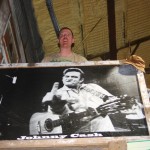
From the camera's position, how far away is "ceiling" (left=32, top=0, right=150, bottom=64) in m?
6.71

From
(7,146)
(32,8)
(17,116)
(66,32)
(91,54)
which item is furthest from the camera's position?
(91,54)

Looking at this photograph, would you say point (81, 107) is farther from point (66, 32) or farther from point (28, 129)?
point (66, 32)

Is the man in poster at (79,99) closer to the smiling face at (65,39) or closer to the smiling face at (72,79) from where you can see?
the smiling face at (72,79)

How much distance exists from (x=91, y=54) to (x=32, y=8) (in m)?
2.03

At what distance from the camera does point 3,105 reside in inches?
116

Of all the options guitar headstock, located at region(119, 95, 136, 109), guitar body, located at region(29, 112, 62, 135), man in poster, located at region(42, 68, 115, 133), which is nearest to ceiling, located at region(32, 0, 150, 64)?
man in poster, located at region(42, 68, 115, 133)

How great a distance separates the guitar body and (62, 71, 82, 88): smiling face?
0.45 m

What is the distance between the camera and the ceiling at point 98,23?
22.0ft

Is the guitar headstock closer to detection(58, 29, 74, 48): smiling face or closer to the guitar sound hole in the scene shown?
the guitar sound hole

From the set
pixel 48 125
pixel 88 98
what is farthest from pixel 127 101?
pixel 48 125

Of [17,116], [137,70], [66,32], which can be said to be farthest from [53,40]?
[17,116]

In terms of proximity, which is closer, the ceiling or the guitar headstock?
the guitar headstock

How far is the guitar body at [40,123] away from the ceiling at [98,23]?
3526mm

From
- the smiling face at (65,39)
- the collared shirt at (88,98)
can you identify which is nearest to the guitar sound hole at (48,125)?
the collared shirt at (88,98)
